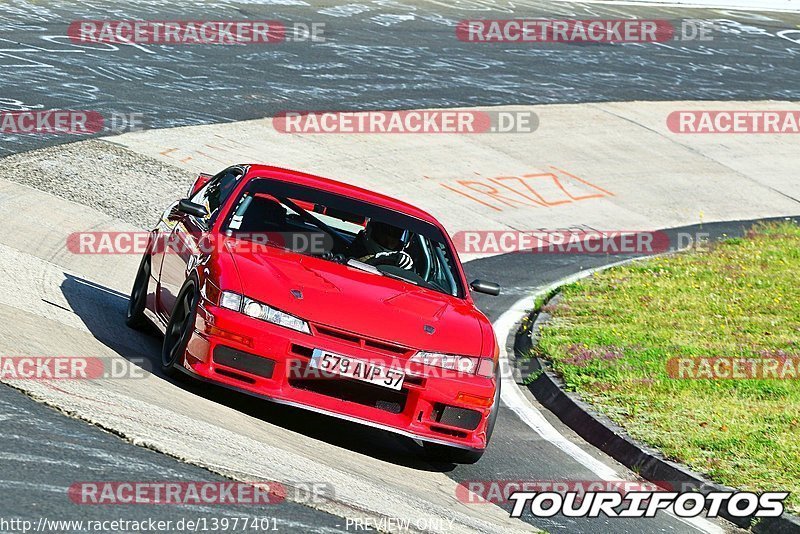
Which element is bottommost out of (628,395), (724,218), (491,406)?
(724,218)

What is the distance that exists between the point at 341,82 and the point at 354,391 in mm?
15708

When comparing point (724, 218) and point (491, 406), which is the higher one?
point (491, 406)

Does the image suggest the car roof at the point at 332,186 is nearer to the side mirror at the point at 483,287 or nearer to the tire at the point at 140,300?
the side mirror at the point at 483,287

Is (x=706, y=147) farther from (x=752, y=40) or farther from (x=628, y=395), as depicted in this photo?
(x=628, y=395)

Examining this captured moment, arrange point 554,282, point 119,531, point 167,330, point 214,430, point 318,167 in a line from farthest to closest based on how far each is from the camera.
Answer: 1. point 318,167
2. point 554,282
3. point 167,330
4. point 214,430
5. point 119,531

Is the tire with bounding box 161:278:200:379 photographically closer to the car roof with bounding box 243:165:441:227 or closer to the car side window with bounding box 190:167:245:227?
the car side window with bounding box 190:167:245:227

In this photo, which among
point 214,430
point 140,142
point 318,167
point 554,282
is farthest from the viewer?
point 318,167

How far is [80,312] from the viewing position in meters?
9.58

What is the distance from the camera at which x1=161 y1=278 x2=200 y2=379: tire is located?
300 inches

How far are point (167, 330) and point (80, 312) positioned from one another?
1626 millimetres

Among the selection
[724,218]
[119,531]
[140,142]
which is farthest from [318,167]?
[119,531]

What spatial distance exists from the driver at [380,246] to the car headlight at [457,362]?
1.23 metres

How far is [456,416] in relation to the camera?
754 cm

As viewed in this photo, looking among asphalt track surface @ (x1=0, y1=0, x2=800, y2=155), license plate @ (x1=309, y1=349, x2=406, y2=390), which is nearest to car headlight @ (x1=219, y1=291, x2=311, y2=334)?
license plate @ (x1=309, y1=349, x2=406, y2=390)
